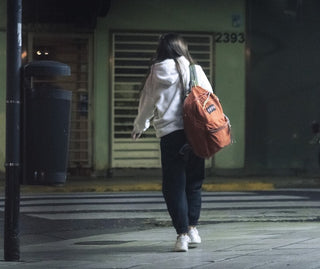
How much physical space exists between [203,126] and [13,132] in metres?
1.43

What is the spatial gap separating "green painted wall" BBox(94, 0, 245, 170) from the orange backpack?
1013 cm

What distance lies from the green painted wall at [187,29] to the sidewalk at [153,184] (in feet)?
3.28

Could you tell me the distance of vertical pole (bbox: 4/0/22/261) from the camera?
5.67m

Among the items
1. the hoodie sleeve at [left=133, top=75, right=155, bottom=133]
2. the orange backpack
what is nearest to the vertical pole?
the hoodie sleeve at [left=133, top=75, right=155, bottom=133]

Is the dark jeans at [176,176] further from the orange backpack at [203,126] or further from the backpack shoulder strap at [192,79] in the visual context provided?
the backpack shoulder strap at [192,79]

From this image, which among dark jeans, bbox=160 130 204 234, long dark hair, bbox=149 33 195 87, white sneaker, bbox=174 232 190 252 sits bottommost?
white sneaker, bbox=174 232 190 252

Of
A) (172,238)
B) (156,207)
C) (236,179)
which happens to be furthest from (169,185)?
(236,179)

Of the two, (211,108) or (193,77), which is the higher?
(193,77)

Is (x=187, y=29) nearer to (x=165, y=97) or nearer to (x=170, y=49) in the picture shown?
(x=170, y=49)

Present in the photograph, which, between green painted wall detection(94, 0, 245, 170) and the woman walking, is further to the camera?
green painted wall detection(94, 0, 245, 170)

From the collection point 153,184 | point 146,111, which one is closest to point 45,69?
point 146,111

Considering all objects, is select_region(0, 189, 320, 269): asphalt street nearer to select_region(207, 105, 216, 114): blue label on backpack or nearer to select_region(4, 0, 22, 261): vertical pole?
select_region(4, 0, 22, 261): vertical pole

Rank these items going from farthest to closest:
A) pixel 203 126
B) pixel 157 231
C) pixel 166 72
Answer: pixel 157 231 < pixel 166 72 < pixel 203 126

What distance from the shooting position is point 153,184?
1435cm
